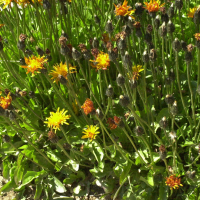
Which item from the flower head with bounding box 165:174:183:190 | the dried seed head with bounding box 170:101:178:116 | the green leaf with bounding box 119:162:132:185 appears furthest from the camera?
the green leaf with bounding box 119:162:132:185

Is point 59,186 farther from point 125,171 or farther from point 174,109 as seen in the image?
point 174,109

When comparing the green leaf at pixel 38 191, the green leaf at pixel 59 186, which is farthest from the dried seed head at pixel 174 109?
the green leaf at pixel 38 191

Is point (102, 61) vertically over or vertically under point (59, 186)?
over

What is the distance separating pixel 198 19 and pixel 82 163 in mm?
1489

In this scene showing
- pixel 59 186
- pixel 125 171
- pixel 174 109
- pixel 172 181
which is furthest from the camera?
pixel 59 186

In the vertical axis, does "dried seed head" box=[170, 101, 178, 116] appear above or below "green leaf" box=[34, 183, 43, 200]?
above

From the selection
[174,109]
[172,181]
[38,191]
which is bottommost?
[38,191]

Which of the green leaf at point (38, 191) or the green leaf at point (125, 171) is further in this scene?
the green leaf at point (38, 191)

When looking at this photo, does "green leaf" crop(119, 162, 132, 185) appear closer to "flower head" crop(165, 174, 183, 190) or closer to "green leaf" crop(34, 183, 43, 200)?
"flower head" crop(165, 174, 183, 190)

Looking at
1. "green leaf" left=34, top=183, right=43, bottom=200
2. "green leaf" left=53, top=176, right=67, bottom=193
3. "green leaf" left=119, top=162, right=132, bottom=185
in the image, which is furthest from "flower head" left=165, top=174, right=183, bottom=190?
"green leaf" left=34, top=183, right=43, bottom=200

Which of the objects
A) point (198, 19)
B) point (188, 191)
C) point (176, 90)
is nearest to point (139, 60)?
point (176, 90)

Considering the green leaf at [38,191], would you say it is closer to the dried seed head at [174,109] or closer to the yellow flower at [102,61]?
the yellow flower at [102,61]

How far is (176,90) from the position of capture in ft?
7.61

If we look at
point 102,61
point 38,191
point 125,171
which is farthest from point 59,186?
point 102,61
